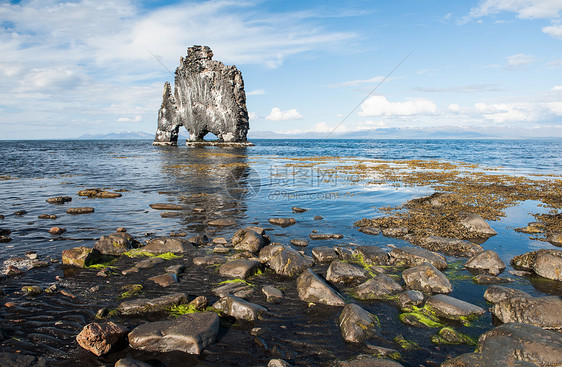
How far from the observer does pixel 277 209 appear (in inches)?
727

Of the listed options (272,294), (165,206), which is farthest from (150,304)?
(165,206)

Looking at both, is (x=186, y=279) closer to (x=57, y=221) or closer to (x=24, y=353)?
(x=24, y=353)

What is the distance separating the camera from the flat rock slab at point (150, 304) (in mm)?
7203

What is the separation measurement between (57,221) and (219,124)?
88654 mm

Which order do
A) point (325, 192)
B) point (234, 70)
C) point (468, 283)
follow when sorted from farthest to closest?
point (234, 70)
point (325, 192)
point (468, 283)

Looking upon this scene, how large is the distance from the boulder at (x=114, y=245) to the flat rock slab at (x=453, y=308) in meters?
9.90

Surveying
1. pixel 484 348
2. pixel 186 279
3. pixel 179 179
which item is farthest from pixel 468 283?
pixel 179 179

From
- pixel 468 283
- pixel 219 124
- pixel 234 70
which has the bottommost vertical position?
pixel 468 283

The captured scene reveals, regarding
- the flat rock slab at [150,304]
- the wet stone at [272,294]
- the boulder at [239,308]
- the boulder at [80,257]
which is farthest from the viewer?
the boulder at [80,257]

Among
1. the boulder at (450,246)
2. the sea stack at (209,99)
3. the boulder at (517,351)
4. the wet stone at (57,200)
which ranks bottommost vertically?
the boulder at (450,246)

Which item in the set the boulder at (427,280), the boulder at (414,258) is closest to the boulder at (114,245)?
the boulder at (414,258)

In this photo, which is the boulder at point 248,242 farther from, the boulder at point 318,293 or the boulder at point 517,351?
the boulder at point 517,351

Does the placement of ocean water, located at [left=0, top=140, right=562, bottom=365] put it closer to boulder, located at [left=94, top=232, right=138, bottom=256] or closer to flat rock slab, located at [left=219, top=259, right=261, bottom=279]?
boulder, located at [left=94, top=232, right=138, bottom=256]

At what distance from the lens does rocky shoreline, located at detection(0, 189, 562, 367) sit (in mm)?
5730
